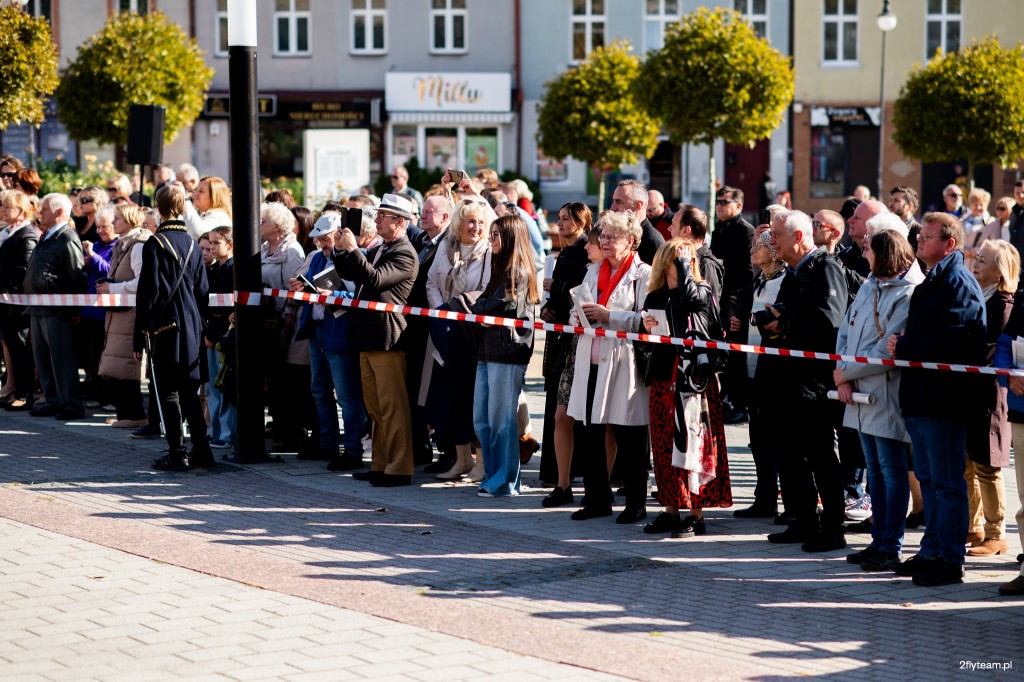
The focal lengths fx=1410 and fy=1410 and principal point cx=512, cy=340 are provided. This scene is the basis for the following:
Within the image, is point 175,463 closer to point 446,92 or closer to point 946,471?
point 946,471

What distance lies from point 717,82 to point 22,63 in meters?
14.5

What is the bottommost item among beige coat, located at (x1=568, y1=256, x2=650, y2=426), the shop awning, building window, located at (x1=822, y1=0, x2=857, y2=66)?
beige coat, located at (x1=568, y1=256, x2=650, y2=426)

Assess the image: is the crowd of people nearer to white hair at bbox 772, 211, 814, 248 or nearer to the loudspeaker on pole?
white hair at bbox 772, 211, 814, 248

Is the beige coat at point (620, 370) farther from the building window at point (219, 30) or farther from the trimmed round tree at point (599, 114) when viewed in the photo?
the building window at point (219, 30)

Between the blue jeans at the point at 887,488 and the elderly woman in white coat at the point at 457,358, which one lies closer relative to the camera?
the blue jeans at the point at 887,488

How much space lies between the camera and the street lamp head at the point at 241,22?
34.7 ft

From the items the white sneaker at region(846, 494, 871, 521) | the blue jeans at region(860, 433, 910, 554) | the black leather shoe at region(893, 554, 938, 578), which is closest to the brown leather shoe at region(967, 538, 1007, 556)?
the blue jeans at region(860, 433, 910, 554)

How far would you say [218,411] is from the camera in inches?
475

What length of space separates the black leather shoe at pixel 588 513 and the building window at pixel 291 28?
3352 centimetres

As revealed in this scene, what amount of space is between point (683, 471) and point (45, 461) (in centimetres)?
529

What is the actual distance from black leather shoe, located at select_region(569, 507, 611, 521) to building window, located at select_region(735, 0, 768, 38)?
3344 centimetres

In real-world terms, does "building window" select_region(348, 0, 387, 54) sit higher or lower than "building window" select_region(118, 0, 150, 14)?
lower

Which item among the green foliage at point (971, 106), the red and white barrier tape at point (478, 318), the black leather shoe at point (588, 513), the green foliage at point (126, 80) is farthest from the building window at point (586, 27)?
the black leather shoe at point (588, 513)

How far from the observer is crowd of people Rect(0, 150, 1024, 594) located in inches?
305
